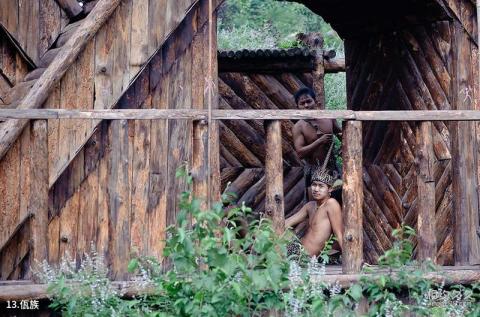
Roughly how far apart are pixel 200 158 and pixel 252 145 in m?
5.13

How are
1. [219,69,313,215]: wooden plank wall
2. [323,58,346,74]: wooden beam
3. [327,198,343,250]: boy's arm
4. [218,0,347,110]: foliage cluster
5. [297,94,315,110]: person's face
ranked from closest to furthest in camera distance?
[327,198,343,250]: boy's arm
[297,94,315,110]: person's face
[219,69,313,215]: wooden plank wall
[323,58,346,74]: wooden beam
[218,0,347,110]: foliage cluster

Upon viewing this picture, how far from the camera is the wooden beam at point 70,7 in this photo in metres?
7.73

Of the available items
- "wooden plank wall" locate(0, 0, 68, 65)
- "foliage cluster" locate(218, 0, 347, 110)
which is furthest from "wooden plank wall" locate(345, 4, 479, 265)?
"foliage cluster" locate(218, 0, 347, 110)

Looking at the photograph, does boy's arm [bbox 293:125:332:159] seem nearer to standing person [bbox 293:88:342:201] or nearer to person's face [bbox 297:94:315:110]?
standing person [bbox 293:88:342:201]

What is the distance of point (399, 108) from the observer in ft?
33.7

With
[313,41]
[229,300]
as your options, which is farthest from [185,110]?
[313,41]

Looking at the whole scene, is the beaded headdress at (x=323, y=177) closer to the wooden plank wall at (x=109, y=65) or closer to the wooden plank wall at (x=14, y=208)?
the wooden plank wall at (x=109, y=65)

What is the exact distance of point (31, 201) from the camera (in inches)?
262

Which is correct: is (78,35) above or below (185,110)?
above

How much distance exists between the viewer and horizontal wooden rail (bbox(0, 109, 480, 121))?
663 cm

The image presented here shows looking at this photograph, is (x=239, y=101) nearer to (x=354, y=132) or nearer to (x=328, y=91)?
(x=354, y=132)

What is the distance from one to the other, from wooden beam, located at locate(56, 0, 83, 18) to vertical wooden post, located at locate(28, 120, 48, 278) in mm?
1380

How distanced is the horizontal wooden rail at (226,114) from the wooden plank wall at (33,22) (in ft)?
3.19

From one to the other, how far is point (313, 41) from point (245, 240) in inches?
303
